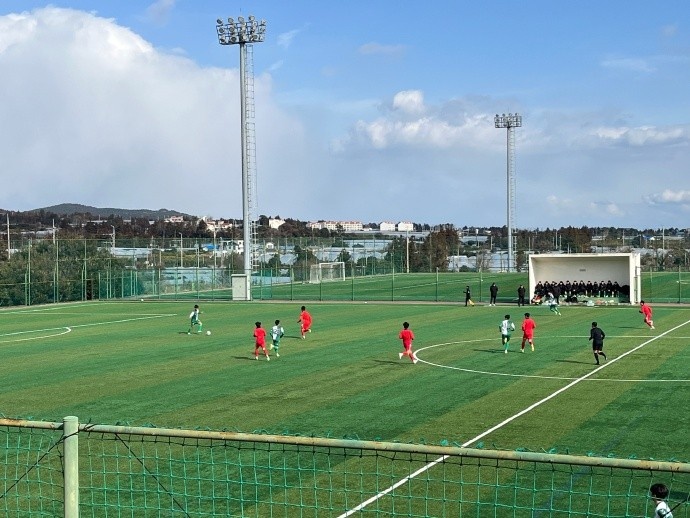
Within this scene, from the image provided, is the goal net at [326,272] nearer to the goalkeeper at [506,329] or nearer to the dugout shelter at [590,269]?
the dugout shelter at [590,269]

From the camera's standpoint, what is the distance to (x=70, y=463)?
7766 millimetres

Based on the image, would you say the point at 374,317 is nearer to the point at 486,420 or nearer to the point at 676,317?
the point at 676,317

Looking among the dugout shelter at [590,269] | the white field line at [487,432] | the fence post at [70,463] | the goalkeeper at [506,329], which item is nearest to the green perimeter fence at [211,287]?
the dugout shelter at [590,269]

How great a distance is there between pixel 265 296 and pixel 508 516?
209 ft

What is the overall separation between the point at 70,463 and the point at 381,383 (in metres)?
19.7

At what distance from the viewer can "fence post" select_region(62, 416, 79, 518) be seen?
25.3 ft

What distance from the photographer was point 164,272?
7888 cm

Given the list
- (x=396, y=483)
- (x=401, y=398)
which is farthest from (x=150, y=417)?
(x=396, y=483)

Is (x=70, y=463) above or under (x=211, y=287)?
above

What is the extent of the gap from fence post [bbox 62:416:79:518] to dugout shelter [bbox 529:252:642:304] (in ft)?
180

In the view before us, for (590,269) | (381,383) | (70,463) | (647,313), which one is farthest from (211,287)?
(70,463)

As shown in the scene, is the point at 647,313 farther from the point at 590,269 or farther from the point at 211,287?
the point at 211,287

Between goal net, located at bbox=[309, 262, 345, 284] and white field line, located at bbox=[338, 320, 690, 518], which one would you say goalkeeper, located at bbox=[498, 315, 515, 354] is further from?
goal net, located at bbox=[309, 262, 345, 284]

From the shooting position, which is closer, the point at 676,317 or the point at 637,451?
the point at 637,451
